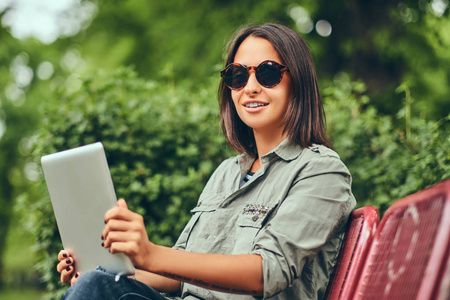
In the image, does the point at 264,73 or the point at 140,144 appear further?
the point at 140,144

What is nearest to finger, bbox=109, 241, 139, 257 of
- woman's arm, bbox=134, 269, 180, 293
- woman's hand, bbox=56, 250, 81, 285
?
woman's hand, bbox=56, 250, 81, 285

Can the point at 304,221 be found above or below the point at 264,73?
below

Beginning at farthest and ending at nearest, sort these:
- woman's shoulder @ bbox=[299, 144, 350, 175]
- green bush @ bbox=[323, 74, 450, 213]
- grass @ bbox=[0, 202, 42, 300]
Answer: grass @ bbox=[0, 202, 42, 300] → green bush @ bbox=[323, 74, 450, 213] → woman's shoulder @ bbox=[299, 144, 350, 175]

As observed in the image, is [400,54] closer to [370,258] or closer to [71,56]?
[370,258]

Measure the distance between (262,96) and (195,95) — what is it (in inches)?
90.5

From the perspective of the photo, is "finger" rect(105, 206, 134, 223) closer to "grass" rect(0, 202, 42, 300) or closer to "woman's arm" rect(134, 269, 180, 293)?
"woman's arm" rect(134, 269, 180, 293)

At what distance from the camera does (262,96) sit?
215 centimetres

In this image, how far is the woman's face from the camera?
214 centimetres

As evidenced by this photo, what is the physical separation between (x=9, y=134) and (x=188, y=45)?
10678 millimetres

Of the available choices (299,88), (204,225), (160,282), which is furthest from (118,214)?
(299,88)

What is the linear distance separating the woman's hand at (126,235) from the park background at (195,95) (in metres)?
1.49

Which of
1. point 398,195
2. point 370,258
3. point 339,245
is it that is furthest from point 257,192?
point 398,195

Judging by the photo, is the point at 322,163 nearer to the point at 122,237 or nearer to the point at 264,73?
the point at 264,73

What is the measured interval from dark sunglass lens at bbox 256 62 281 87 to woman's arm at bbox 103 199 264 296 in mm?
767
